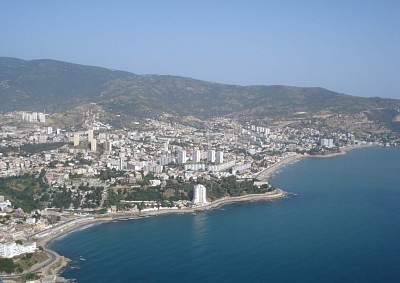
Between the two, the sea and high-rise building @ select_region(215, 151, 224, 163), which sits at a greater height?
high-rise building @ select_region(215, 151, 224, 163)

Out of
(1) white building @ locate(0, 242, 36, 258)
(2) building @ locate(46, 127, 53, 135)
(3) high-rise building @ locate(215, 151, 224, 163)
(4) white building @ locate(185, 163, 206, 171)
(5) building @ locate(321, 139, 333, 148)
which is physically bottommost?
(1) white building @ locate(0, 242, 36, 258)

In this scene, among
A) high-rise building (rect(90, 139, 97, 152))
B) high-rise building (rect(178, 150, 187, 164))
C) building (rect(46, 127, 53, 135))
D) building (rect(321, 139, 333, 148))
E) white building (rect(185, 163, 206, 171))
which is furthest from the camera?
building (rect(321, 139, 333, 148))

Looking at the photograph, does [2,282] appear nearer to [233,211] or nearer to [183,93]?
[233,211]

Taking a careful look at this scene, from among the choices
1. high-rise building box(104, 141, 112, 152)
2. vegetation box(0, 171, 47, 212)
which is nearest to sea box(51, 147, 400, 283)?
vegetation box(0, 171, 47, 212)

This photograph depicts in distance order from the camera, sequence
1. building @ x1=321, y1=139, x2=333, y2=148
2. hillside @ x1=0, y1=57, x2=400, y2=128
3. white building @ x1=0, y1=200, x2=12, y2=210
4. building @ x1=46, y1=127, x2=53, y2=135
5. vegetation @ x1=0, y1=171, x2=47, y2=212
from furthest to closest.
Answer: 1. hillside @ x1=0, y1=57, x2=400, y2=128
2. building @ x1=321, y1=139, x2=333, y2=148
3. building @ x1=46, y1=127, x2=53, y2=135
4. vegetation @ x1=0, y1=171, x2=47, y2=212
5. white building @ x1=0, y1=200, x2=12, y2=210

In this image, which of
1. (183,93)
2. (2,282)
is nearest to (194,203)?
(2,282)

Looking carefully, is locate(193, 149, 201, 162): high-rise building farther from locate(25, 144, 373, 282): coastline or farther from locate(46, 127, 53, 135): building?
locate(46, 127, 53, 135): building

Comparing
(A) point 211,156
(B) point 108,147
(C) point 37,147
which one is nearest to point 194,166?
(A) point 211,156
